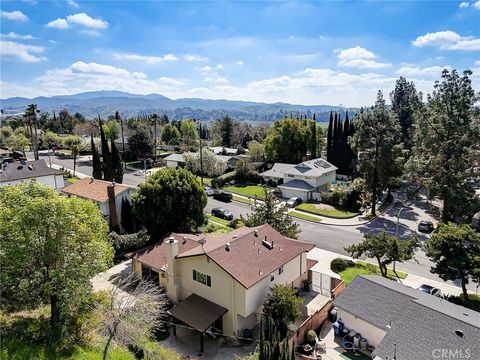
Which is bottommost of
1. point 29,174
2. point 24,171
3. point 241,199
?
point 241,199

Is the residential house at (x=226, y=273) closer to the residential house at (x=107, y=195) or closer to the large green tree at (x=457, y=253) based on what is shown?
the large green tree at (x=457, y=253)

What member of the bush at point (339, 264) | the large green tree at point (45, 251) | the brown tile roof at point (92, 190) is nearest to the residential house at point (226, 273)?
the bush at point (339, 264)

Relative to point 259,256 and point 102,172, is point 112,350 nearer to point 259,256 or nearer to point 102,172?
point 259,256

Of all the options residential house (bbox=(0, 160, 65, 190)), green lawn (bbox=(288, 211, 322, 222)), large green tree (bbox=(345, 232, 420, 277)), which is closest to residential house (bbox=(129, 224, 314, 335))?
large green tree (bbox=(345, 232, 420, 277))

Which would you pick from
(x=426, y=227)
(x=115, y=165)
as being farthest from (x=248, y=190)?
(x=426, y=227)

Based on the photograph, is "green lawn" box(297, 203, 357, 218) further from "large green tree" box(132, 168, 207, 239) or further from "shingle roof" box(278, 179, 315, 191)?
"large green tree" box(132, 168, 207, 239)

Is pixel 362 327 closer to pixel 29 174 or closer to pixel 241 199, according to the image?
pixel 241 199

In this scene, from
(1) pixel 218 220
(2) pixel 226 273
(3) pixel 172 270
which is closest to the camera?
(2) pixel 226 273

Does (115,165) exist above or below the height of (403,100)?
below
